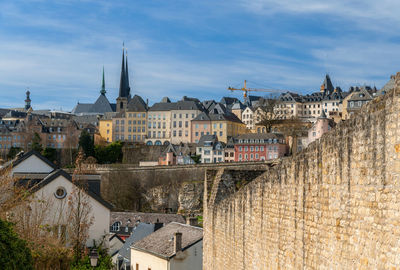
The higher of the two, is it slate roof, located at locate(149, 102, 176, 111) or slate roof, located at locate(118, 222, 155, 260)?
slate roof, located at locate(149, 102, 176, 111)

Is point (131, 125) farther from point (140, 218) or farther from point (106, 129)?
point (140, 218)

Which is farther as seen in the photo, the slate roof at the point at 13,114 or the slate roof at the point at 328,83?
the slate roof at the point at 328,83

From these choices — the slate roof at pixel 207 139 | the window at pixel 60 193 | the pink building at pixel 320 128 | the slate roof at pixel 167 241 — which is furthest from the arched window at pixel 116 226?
the slate roof at pixel 207 139

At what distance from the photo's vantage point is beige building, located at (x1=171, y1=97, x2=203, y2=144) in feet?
447

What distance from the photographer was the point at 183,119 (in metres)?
138

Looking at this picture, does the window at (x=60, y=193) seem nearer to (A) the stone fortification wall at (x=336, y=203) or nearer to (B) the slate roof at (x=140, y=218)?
(A) the stone fortification wall at (x=336, y=203)

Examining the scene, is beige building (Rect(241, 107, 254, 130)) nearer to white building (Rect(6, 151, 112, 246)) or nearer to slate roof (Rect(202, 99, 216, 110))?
slate roof (Rect(202, 99, 216, 110))

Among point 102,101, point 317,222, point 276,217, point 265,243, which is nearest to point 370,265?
point 317,222

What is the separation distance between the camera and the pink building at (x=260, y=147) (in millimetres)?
110375

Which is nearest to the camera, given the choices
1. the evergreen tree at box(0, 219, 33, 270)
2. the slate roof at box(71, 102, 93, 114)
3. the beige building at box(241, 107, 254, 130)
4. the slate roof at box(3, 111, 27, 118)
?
the evergreen tree at box(0, 219, 33, 270)

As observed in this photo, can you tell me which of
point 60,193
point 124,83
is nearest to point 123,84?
point 124,83

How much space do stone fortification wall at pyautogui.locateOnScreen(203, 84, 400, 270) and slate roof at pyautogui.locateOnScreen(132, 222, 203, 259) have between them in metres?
18.6

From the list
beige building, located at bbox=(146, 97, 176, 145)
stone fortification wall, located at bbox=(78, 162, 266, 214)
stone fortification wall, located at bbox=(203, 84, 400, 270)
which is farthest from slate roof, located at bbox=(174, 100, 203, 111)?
stone fortification wall, located at bbox=(203, 84, 400, 270)

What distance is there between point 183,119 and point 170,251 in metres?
108
